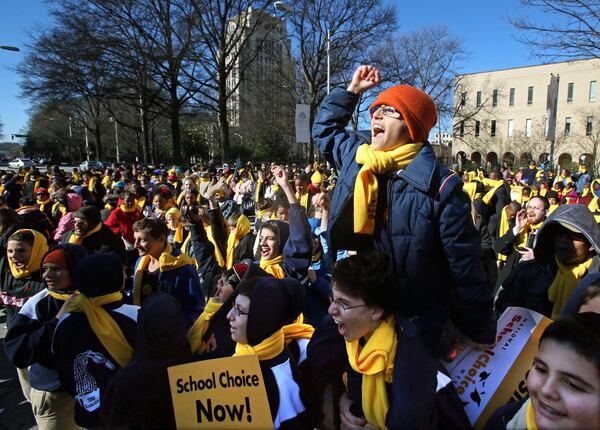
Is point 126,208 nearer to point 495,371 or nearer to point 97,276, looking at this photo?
point 97,276

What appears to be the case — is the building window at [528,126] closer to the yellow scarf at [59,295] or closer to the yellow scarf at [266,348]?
the yellow scarf at [266,348]

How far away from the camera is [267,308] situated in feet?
6.44

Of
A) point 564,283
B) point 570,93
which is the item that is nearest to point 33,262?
point 564,283

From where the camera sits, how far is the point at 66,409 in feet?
8.08

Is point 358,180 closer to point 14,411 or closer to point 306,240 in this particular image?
point 306,240

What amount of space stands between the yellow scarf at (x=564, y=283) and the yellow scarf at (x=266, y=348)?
1.77 meters

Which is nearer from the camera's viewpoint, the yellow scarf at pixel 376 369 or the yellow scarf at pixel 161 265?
the yellow scarf at pixel 376 369

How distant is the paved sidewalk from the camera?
3.36 m

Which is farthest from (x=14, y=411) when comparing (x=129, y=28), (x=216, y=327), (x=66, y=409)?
(x=129, y=28)

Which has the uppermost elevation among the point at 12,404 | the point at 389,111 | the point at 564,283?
the point at 389,111

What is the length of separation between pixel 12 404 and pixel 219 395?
10.1 ft

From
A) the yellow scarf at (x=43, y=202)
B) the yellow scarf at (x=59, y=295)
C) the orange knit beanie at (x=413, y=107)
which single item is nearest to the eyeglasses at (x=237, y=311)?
the orange knit beanie at (x=413, y=107)

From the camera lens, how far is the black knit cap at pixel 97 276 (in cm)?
222

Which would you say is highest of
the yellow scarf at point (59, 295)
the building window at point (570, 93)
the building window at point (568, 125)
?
the building window at point (570, 93)
